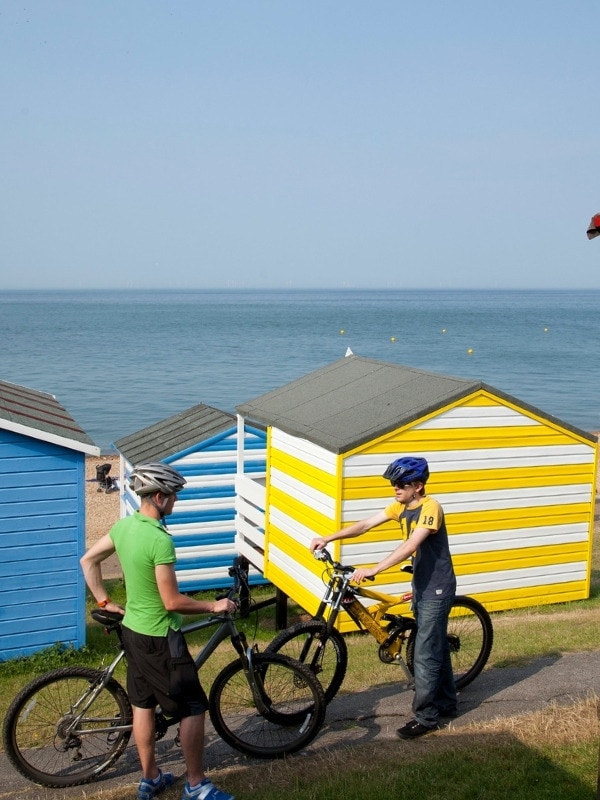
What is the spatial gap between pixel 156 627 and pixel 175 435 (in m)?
9.43

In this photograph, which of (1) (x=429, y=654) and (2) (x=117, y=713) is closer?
(2) (x=117, y=713)

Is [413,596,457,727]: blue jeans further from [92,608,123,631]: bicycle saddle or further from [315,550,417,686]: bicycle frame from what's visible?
[92,608,123,631]: bicycle saddle

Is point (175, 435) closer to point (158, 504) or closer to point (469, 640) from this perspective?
point (469, 640)

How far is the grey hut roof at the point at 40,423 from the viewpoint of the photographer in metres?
9.25

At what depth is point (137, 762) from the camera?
18.9 feet

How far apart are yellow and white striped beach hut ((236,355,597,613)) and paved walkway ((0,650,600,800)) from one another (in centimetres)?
245

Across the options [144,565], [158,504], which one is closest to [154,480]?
[158,504]

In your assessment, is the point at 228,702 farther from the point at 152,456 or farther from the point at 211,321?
the point at 211,321

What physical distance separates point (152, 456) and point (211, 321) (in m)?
114

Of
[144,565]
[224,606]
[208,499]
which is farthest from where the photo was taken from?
[208,499]

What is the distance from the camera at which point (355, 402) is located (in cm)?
1065

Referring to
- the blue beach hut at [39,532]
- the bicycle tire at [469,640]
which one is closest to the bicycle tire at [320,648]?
the bicycle tire at [469,640]

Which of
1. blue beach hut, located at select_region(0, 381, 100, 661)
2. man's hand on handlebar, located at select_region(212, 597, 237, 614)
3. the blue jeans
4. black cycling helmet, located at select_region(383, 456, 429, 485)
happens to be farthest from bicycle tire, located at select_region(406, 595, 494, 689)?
blue beach hut, located at select_region(0, 381, 100, 661)

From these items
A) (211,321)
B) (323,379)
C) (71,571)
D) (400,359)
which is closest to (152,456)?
(323,379)
